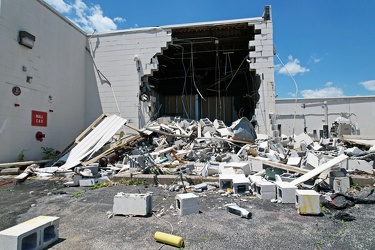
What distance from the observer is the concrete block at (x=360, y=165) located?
5.41 meters

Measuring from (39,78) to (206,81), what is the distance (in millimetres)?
9758

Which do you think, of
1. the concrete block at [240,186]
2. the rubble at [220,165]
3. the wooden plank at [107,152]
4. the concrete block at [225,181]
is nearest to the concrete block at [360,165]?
the rubble at [220,165]

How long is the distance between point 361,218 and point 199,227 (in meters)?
2.37

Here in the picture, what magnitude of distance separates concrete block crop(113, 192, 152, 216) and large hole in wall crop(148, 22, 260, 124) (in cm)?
962

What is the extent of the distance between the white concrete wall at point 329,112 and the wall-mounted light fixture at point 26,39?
1441 cm

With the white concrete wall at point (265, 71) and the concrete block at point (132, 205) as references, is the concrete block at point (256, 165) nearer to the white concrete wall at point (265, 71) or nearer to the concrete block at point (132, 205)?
the concrete block at point (132, 205)

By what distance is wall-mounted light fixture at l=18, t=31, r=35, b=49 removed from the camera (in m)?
7.58

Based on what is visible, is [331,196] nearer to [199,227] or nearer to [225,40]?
[199,227]

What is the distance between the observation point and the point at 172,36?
37.6 feet

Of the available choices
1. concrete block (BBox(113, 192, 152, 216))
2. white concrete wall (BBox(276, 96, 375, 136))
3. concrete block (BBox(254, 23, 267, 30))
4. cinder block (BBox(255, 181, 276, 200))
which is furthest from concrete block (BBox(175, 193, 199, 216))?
white concrete wall (BBox(276, 96, 375, 136))

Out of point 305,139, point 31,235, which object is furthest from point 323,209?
point 305,139

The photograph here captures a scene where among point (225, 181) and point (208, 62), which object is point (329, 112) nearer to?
point (208, 62)

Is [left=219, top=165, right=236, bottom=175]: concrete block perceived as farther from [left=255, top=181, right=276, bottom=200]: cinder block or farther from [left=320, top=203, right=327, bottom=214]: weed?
[left=320, top=203, right=327, bottom=214]: weed

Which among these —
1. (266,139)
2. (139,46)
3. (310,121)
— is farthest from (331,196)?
(310,121)
